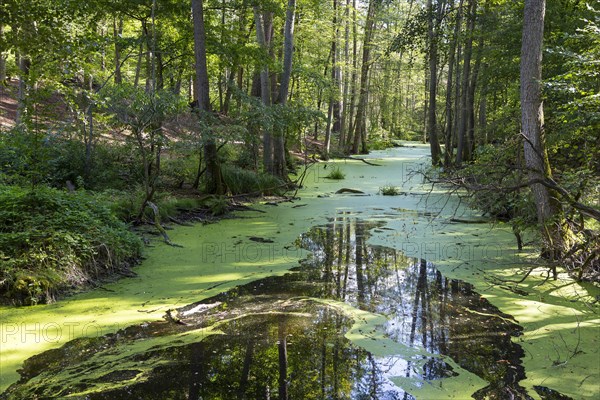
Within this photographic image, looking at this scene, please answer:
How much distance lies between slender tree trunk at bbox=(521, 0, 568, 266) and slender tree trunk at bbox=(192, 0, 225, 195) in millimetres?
4560

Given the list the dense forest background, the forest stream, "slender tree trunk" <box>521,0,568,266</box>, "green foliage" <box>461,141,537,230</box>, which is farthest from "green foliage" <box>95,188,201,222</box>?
"slender tree trunk" <box>521,0,568,266</box>

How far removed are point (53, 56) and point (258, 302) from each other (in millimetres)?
3204

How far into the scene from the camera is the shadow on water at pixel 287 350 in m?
2.89

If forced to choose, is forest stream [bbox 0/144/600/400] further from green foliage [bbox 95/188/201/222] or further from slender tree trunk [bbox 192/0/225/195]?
slender tree trunk [bbox 192/0/225/195]

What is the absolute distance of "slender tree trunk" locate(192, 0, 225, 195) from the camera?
8094 millimetres

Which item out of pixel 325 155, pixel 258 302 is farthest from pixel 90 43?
pixel 325 155

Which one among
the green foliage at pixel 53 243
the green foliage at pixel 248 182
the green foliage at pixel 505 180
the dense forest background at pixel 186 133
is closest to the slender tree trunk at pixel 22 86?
the dense forest background at pixel 186 133

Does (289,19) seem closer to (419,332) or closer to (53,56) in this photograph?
(53,56)

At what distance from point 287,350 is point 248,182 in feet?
21.3

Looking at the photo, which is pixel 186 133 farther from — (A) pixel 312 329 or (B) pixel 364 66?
(B) pixel 364 66

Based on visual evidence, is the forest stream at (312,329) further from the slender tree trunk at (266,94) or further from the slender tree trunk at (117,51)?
the slender tree trunk at (266,94)

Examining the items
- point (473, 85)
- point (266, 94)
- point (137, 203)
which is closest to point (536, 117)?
point (137, 203)

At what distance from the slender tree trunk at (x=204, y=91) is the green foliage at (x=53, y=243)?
110 inches

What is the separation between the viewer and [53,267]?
4.27 meters
